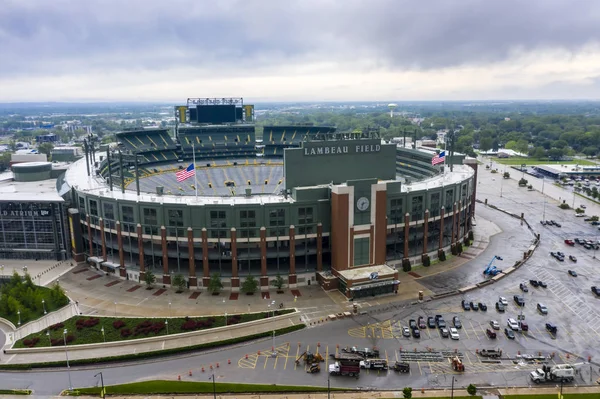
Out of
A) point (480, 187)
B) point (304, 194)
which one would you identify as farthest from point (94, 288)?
point (480, 187)

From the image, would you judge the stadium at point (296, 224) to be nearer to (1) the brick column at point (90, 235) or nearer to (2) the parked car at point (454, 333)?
(1) the brick column at point (90, 235)

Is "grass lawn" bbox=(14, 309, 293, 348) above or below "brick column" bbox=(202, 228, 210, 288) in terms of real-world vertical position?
below

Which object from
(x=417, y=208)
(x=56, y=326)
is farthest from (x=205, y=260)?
(x=417, y=208)

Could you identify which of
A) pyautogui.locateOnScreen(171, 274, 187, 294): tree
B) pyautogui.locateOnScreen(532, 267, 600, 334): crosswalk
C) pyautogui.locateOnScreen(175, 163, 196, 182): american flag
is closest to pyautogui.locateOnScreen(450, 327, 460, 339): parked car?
pyautogui.locateOnScreen(532, 267, 600, 334): crosswalk

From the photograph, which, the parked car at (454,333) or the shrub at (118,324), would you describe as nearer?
the parked car at (454,333)

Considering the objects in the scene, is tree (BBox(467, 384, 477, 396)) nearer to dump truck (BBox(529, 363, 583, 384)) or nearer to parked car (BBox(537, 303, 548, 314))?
dump truck (BBox(529, 363, 583, 384))

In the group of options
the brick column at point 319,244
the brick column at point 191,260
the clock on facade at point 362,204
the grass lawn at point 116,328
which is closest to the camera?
the grass lawn at point 116,328

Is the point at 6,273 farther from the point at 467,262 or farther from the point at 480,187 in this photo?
the point at 480,187

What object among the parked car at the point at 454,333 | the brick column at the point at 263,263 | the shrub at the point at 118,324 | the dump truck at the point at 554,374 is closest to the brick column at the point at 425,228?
the parked car at the point at 454,333
